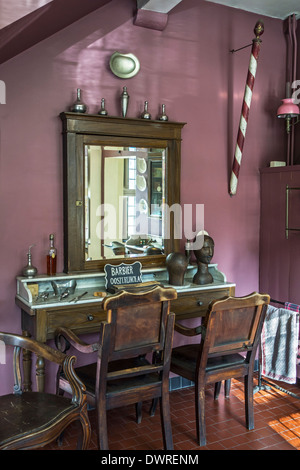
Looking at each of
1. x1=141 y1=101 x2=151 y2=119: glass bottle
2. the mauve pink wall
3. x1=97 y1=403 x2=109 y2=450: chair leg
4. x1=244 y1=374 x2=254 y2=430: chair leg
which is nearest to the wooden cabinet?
the mauve pink wall

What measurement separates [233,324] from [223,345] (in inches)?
6.0

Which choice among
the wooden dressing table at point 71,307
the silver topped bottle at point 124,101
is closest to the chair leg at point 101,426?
the wooden dressing table at point 71,307

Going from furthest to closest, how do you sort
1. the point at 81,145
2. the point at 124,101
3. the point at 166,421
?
the point at 124,101
the point at 81,145
the point at 166,421

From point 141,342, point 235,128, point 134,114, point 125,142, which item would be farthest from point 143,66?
point 141,342

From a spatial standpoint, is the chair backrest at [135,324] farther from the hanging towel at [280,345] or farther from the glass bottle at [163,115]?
the glass bottle at [163,115]

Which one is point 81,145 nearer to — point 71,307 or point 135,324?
point 71,307

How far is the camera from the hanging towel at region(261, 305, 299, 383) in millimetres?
3520

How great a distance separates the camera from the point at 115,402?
2.75 metres

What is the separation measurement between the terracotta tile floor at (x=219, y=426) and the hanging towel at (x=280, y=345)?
0.30 meters

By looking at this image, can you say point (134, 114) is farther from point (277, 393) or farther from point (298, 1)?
point (277, 393)

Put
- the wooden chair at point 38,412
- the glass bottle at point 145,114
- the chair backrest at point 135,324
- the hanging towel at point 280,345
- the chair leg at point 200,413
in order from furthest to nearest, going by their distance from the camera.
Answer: the glass bottle at point 145,114, the hanging towel at point 280,345, the chair leg at point 200,413, the chair backrest at point 135,324, the wooden chair at point 38,412

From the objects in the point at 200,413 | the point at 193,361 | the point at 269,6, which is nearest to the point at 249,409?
the point at 200,413

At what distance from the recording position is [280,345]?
3598 mm

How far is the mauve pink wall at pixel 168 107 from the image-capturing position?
342 cm
